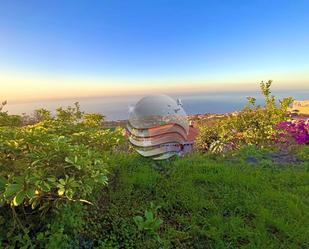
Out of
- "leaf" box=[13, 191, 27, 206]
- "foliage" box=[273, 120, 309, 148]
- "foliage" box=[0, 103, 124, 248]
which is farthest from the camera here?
"foliage" box=[273, 120, 309, 148]

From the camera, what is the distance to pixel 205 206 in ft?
12.5

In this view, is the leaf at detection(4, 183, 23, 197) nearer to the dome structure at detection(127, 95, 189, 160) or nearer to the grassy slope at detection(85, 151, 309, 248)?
the grassy slope at detection(85, 151, 309, 248)

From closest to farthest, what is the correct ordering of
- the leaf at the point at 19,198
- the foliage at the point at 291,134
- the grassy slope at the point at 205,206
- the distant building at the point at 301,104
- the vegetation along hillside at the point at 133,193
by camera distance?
the leaf at the point at 19,198
the vegetation along hillside at the point at 133,193
the grassy slope at the point at 205,206
the foliage at the point at 291,134
the distant building at the point at 301,104

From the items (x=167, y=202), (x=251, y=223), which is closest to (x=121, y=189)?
(x=167, y=202)

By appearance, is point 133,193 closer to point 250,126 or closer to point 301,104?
point 250,126

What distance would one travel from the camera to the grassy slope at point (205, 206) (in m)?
3.24

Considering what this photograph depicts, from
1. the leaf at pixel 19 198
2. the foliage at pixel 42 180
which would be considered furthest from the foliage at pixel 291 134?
the leaf at pixel 19 198

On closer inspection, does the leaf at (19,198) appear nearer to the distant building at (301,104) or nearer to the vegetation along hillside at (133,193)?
the vegetation along hillside at (133,193)

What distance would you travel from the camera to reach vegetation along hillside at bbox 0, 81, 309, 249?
2.24m

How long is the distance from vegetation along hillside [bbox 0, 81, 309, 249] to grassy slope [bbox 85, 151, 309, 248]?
0.01 metres

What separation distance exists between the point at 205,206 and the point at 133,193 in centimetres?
94

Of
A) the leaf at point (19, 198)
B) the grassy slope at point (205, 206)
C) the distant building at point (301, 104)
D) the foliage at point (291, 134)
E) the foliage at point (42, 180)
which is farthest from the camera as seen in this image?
the distant building at point (301, 104)

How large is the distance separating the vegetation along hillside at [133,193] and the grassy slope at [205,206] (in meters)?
0.01

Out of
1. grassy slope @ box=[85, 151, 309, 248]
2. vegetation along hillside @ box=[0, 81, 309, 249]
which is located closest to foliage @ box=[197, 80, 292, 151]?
vegetation along hillside @ box=[0, 81, 309, 249]
